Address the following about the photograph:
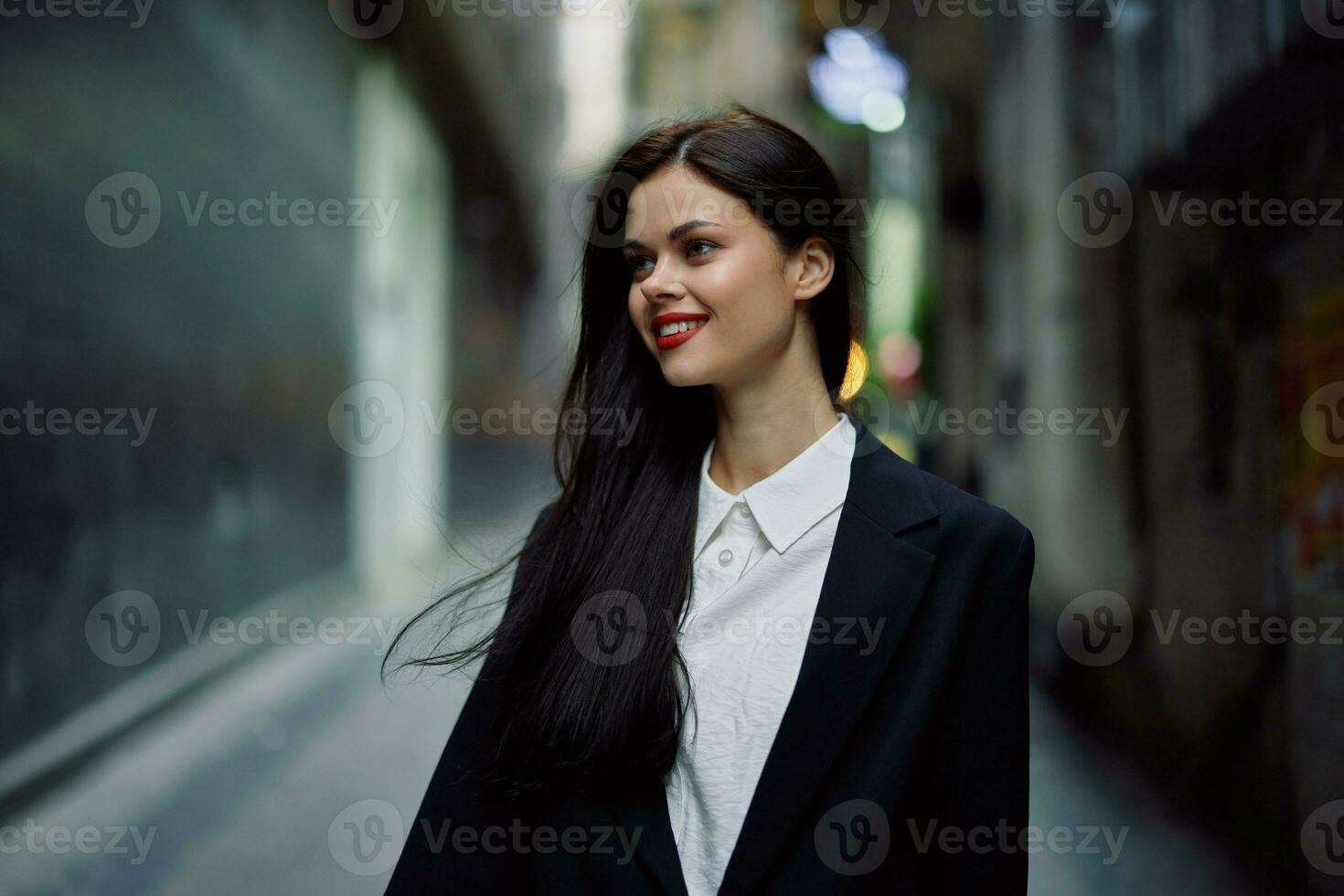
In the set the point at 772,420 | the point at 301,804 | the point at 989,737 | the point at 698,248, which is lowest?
the point at 301,804

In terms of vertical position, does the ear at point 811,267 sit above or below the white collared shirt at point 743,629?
above

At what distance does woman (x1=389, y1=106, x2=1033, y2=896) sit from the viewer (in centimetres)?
150

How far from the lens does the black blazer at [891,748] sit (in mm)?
1477

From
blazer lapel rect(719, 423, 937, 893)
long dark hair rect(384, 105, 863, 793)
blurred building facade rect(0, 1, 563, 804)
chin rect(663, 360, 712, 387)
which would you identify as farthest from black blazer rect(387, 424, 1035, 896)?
blurred building facade rect(0, 1, 563, 804)

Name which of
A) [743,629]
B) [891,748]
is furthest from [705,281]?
[891,748]

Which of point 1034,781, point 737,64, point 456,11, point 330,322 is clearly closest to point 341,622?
point 330,322

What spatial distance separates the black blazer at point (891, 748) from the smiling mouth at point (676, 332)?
0.37 meters

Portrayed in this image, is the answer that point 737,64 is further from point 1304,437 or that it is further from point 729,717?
point 729,717

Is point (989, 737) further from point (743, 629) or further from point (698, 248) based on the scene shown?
point (698, 248)

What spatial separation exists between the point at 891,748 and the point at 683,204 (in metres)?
0.88

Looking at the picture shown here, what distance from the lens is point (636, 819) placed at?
61.3 inches

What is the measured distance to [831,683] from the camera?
4.99ft

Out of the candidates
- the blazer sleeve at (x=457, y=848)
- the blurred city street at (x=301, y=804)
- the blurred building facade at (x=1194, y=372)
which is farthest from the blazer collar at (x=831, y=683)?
the blurred building facade at (x=1194, y=372)

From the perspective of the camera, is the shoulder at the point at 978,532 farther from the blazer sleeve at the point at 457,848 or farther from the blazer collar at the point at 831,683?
the blazer sleeve at the point at 457,848
